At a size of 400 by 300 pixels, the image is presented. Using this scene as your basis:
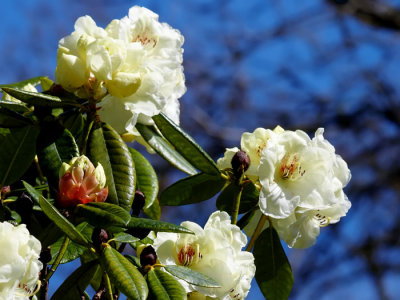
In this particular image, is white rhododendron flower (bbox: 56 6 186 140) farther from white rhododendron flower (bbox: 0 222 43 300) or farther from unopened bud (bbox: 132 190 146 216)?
white rhododendron flower (bbox: 0 222 43 300)

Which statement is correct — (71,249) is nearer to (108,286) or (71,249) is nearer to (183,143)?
(108,286)

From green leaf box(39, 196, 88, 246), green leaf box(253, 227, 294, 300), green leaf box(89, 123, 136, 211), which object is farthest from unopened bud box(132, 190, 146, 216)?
green leaf box(253, 227, 294, 300)

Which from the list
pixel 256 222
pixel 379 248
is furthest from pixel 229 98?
pixel 256 222

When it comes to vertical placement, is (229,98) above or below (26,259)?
below

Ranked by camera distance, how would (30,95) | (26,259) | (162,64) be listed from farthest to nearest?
(162,64), (30,95), (26,259)

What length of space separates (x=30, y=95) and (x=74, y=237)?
8.3 inches

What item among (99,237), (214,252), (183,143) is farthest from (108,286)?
(183,143)

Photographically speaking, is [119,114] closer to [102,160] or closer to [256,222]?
[102,160]

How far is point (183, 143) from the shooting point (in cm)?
115

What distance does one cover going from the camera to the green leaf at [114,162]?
40.5 inches

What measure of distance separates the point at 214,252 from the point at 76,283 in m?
0.20

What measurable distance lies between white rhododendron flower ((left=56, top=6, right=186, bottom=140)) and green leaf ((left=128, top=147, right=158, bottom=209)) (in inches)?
2.9

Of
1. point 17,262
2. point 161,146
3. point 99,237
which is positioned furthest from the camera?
point 161,146

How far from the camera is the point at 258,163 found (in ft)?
3.94
